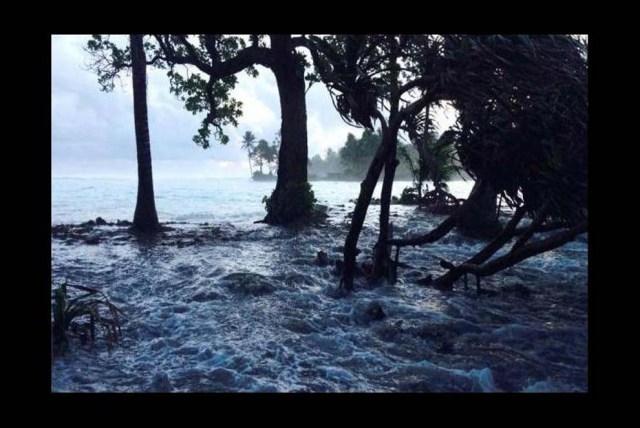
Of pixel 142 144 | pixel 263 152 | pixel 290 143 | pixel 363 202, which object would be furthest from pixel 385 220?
pixel 263 152

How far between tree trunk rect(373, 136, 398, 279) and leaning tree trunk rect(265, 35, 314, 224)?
8.54m

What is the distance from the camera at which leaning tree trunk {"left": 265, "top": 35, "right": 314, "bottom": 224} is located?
676 inches

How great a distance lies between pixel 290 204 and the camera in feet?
56.1

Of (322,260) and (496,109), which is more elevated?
(496,109)

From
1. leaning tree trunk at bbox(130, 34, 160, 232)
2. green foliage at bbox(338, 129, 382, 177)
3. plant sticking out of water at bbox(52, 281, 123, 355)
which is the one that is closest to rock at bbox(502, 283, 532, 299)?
plant sticking out of water at bbox(52, 281, 123, 355)

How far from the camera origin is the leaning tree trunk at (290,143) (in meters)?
17.2

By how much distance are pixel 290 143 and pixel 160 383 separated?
13.9 m

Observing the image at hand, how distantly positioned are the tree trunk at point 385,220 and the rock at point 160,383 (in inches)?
187

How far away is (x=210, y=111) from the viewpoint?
65.5 feet

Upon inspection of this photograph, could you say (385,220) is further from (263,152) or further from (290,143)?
(263,152)

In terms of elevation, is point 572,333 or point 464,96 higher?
point 464,96
